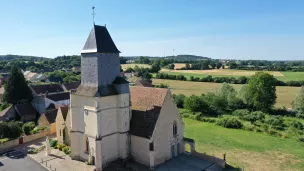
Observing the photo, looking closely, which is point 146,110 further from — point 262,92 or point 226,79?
point 226,79

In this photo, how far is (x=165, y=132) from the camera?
27.1 m

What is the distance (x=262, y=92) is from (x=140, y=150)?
140ft

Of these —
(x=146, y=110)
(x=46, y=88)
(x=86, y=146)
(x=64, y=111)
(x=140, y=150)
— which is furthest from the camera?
(x=46, y=88)

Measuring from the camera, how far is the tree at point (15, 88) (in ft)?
173

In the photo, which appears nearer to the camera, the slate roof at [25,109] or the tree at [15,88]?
the slate roof at [25,109]

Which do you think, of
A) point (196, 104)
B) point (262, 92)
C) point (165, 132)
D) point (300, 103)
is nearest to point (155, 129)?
point (165, 132)

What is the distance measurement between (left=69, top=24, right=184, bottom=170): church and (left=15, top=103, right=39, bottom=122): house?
26758 millimetres

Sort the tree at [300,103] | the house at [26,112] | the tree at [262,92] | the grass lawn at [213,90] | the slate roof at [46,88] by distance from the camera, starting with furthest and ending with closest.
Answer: the grass lawn at [213,90], the slate roof at [46,88], the tree at [262,92], the tree at [300,103], the house at [26,112]

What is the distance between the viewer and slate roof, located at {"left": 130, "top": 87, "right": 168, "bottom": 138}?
25947mm

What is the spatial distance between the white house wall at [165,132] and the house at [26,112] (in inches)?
1356

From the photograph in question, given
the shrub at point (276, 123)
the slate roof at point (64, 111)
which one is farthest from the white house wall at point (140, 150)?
the shrub at point (276, 123)

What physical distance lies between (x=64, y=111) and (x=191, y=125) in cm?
2402

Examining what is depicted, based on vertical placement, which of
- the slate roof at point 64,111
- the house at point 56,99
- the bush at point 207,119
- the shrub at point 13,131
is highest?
the slate roof at point 64,111

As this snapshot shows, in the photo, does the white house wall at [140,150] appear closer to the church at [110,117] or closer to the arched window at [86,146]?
the church at [110,117]
